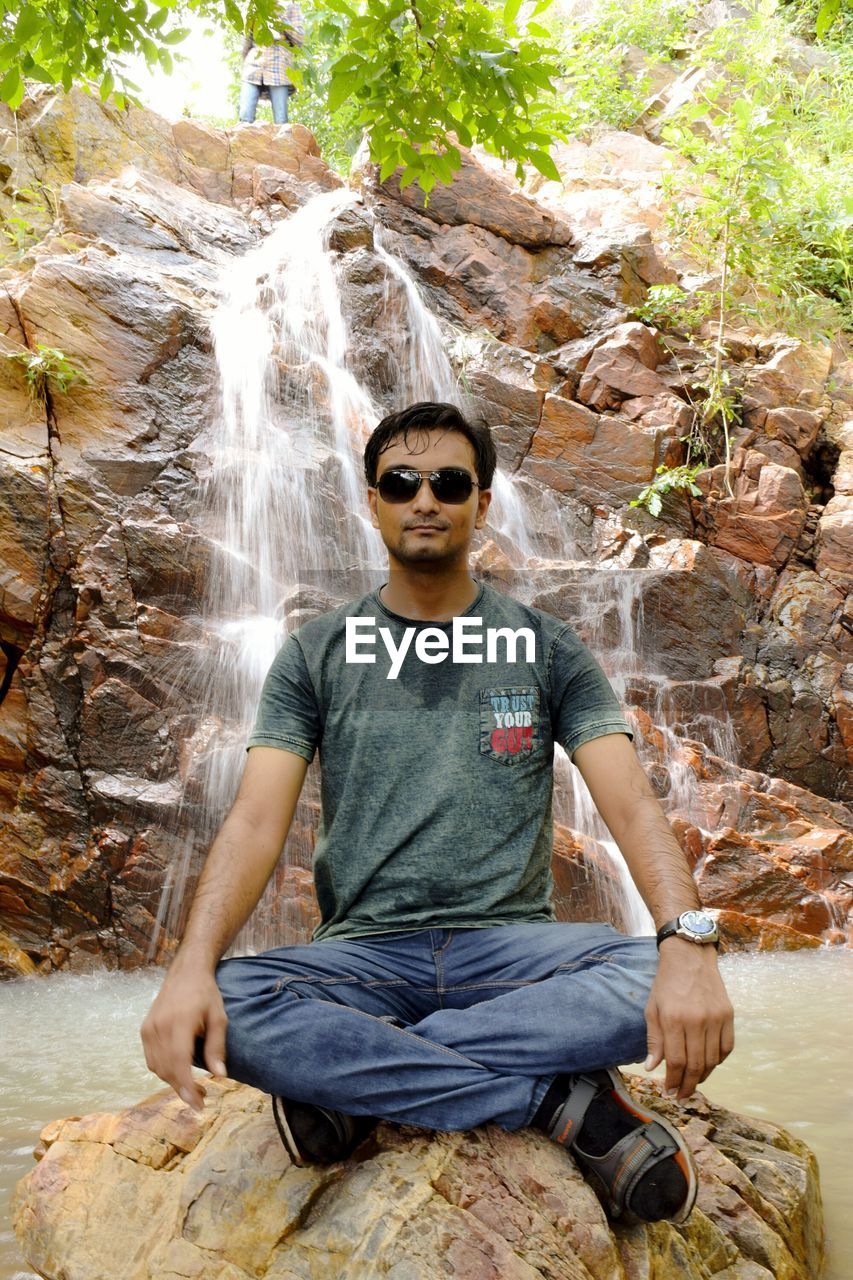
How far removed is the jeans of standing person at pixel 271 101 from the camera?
516 inches

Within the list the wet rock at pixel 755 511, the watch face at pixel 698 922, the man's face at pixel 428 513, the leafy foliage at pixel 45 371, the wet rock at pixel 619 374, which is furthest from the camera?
the wet rock at pixel 619 374

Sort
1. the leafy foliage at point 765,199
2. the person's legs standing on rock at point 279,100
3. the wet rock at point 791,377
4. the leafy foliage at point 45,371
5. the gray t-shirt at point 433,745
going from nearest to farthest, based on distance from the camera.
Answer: the gray t-shirt at point 433,745, the leafy foliage at point 45,371, the wet rock at point 791,377, the leafy foliage at point 765,199, the person's legs standing on rock at point 279,100

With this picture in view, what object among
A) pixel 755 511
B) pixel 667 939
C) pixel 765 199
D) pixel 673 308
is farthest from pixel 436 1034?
pixel 765 199

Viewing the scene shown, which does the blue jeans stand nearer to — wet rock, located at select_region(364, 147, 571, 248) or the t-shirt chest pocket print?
the t-shirt chest pocket print

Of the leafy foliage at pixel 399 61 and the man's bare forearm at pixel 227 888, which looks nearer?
the man's bare forearm at pixel 227 888

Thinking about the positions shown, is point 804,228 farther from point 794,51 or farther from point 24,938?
point 24,938

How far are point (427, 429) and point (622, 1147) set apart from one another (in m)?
1.80

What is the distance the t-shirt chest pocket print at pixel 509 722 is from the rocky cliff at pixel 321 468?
133 inches

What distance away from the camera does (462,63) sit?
3.79 metres

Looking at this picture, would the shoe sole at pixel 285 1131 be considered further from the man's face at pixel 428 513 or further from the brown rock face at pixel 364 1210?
the man's face at pixel 428 513

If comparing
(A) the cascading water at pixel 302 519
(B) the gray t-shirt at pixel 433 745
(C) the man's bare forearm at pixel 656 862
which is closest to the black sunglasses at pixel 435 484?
(B) the gray t-shirt at pixel 433 745

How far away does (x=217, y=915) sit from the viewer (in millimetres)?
2010

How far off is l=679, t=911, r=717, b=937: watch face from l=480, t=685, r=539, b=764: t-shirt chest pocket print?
23.3 inches

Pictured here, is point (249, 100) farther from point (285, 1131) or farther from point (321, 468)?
point (285, 1131)
